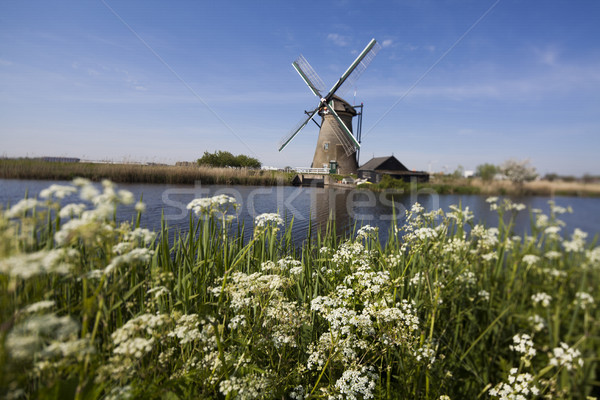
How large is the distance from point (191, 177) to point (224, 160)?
2.32 metres

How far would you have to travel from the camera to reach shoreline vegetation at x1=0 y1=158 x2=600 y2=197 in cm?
188

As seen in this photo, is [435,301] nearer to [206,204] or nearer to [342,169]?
[206,204]

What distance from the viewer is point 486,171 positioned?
7.78 ft

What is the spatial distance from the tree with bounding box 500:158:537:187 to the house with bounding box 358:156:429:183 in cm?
3116

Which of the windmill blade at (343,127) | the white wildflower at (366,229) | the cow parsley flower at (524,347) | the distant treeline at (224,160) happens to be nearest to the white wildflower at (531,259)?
the cow parsley flower at (524,347)

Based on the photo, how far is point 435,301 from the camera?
209 cm

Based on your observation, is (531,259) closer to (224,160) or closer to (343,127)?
(224,160)

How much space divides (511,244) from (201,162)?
10.7m

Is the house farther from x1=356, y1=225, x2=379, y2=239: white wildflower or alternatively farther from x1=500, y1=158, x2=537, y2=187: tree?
x1=500, y1=158, x2=537, y2=187: tree

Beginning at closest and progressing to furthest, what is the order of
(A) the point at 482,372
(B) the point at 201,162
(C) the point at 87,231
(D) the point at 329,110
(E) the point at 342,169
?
(C) the point at 87,231 < (A) the point at 482,372 < (B) the point at 201,162 < (D) the point at 329,110 < (E) the point at 342,169

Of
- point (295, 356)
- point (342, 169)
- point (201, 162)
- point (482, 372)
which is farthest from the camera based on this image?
point (342, 169)

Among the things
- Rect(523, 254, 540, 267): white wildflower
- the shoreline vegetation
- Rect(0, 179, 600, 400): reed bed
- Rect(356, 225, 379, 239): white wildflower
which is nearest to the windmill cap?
the shoreline vegetation


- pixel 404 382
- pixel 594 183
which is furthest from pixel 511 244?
pixel 404 382

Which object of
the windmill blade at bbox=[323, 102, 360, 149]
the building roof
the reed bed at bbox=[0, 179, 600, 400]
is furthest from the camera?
the building roof
